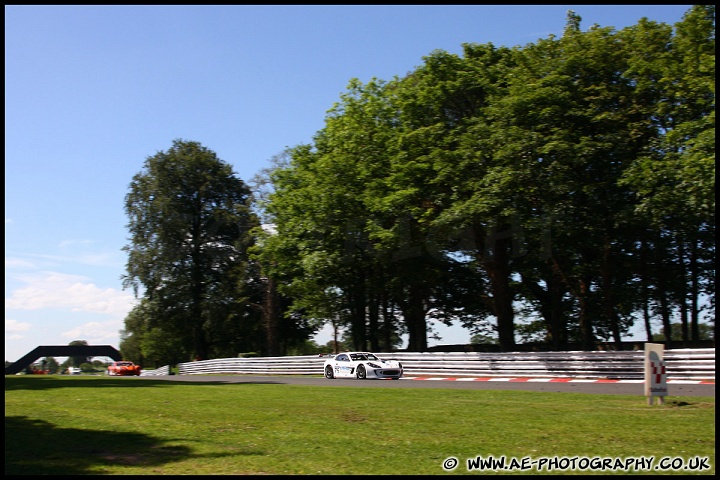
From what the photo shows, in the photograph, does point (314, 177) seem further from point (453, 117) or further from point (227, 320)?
point (227, 320)

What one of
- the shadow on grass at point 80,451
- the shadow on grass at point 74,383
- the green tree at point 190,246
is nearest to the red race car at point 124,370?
the green tree at point 190,246

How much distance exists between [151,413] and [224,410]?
1434 mm

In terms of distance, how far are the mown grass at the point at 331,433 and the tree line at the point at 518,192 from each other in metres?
14.4

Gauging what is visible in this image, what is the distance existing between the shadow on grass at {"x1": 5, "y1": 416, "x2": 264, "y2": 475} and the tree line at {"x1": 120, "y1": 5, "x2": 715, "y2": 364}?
21613 mm

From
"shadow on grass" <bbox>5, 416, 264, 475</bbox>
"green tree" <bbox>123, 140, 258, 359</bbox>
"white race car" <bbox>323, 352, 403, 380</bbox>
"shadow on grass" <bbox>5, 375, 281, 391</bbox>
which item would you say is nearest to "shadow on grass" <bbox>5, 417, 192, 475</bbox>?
"shadow on grass" <bbox>5, 416, 264, 475</bbox>

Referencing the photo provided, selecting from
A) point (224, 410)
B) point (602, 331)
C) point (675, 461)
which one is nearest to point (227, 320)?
point (602, 331)

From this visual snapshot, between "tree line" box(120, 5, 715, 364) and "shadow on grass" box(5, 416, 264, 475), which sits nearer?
"shadow on grass" box(5, 416, 264, 475)

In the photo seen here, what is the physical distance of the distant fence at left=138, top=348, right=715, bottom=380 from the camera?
78.9 ft

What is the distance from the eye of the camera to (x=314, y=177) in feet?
132

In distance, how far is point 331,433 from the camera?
10914mm

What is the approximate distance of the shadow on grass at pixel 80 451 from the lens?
821 cm
